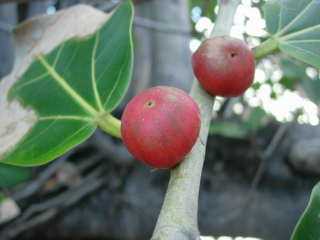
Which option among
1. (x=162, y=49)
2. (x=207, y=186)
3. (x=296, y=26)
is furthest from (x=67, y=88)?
(x=162, y=49)

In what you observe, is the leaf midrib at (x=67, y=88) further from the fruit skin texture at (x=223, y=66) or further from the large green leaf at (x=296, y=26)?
the large green leaf at (x=296, y=26)

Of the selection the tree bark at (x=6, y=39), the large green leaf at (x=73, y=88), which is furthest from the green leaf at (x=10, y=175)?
the tree bark at (x=6, y=39)

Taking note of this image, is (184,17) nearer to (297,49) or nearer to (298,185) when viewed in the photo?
(298,185)

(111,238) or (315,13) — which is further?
(111,238)

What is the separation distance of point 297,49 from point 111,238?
89cm

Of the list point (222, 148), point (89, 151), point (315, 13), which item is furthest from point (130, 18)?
point (89, 151)

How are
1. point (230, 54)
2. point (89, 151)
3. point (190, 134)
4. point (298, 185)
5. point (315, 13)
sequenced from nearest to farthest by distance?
point (190, 134) → point (230, 54) → point (315, 13) → point (298, 185) → point (89, 151)

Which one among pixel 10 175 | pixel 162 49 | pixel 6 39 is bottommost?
pixel 162 49

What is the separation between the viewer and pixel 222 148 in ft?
4.73

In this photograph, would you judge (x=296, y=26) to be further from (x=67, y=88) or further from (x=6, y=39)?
(x=6, y=39)

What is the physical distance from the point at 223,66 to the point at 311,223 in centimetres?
19

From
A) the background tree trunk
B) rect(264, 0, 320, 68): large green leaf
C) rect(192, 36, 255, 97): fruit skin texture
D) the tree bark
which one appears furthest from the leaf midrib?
the background tree trunk

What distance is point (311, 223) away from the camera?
603 millimetres

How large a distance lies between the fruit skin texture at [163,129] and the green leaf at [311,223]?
17 cm
